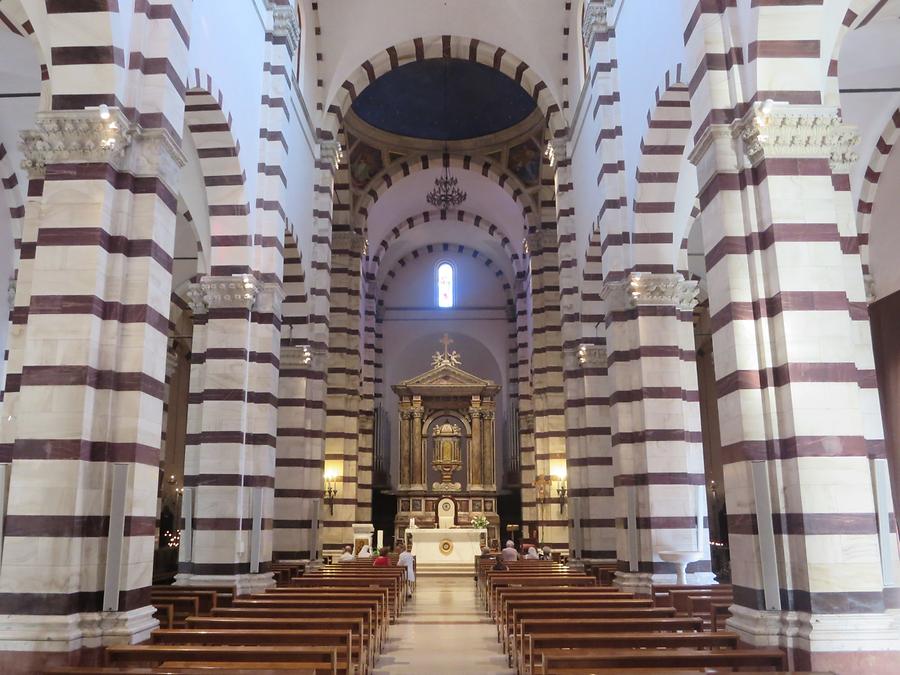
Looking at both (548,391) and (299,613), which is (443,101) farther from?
(299,613)

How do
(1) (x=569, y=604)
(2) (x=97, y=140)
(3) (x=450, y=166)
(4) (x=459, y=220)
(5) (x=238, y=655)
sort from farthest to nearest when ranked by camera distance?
(4) (x=459, y=220)
(3) (x=450, y=166)
(1) (x=569, y=604)
(2) (x=97, y=140)
(5) (x=238, y=655)

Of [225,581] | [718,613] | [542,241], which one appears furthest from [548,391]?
[718,613]

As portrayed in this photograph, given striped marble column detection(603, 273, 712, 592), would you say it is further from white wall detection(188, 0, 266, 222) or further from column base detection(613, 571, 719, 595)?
white wall detection(188, 0, 266, 222)

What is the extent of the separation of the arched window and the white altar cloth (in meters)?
13.0

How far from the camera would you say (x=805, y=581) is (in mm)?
6586

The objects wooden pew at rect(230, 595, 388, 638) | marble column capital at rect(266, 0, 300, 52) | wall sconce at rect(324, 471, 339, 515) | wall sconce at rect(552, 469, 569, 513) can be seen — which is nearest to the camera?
wooden pew at rect(230, 595, 388, 638)

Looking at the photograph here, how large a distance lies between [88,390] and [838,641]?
685cm

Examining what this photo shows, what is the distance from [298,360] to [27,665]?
9452 millimetres

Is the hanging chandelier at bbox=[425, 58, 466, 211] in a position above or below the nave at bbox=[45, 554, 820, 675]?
above

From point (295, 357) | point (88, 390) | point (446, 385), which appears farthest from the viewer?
point (446, 385)

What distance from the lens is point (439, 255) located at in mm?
33531

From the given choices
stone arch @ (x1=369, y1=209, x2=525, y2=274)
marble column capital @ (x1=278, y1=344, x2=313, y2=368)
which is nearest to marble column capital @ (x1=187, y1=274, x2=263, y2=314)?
marble column capital @ (x1=278, y1=344, x2=313, y2=368)

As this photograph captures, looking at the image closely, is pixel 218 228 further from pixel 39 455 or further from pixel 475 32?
pixel 475 32

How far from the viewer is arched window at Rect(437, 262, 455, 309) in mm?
33188
